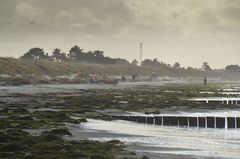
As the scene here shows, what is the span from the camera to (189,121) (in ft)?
127

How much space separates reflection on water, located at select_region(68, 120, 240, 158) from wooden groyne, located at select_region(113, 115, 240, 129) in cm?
229

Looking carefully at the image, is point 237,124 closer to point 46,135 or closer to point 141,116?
point 141,116

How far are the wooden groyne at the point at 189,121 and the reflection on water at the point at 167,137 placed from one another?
2.29m

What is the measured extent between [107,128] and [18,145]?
11107mm

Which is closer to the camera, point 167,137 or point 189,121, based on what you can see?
point 167,137

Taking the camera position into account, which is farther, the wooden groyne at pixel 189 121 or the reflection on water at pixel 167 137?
the wooden groyne at pixel 189 121

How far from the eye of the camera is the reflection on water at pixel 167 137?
23.5 metres

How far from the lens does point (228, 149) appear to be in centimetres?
2416

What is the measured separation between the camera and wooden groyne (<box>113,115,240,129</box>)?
3634 cm

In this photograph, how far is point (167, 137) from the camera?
28500 mm

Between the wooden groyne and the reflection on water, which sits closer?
the reflection on water

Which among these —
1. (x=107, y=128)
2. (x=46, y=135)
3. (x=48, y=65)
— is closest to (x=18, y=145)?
(x=46, y=135)

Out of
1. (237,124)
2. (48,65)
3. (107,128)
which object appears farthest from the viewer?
(48,65)

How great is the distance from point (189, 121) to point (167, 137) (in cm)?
1037
